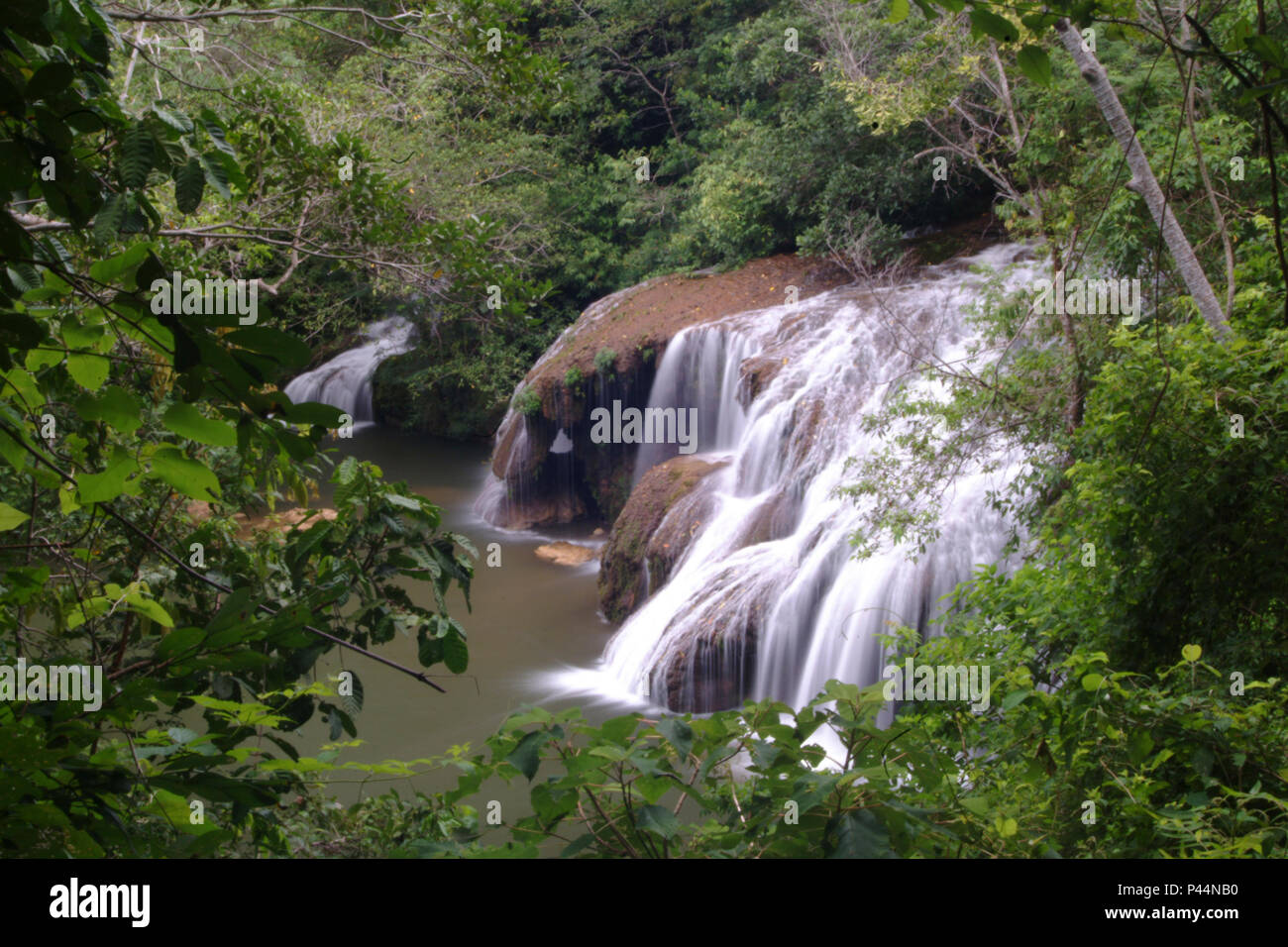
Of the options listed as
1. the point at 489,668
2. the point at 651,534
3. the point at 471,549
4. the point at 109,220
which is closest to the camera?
the point at 109,220

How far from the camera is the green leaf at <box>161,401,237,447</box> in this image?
3.36 ft

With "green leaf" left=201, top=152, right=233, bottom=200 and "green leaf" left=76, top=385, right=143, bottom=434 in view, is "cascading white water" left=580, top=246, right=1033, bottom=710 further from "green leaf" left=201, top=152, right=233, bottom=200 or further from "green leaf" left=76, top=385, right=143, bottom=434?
"green leaf" left=76, top=385, right=143, bottom=434

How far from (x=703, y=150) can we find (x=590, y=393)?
18.0 ft

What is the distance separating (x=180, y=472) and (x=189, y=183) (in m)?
1.00

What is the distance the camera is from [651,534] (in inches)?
404

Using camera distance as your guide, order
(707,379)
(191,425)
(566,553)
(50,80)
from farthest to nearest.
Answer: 1. (566,553)
2. (707,379)
3. (50,80)
4. (191,425)

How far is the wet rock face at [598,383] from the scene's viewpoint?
12.6m

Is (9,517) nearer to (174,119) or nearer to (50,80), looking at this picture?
(50,80)

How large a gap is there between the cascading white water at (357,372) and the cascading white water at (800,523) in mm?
7794

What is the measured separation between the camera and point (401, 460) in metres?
16.8

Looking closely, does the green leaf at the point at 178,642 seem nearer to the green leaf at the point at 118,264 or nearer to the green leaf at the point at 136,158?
the green leaf at the point at 118,264

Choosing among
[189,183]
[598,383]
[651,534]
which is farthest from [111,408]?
[598,383]

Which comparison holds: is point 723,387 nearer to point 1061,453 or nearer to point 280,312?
point 1061,453

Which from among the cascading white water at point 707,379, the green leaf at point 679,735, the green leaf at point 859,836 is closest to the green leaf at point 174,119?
the green leaf at point 679,735
